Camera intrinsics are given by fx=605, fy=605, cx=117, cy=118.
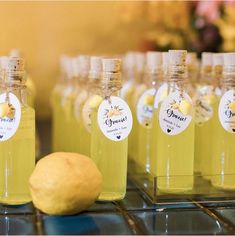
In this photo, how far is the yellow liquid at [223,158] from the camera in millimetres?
1300

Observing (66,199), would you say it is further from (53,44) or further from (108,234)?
(53,44)

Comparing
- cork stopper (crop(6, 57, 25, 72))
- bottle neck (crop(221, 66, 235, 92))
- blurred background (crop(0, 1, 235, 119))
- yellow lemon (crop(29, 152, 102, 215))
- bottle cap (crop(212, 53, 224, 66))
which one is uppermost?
blurred background (crop(0, 1, 235, 119))

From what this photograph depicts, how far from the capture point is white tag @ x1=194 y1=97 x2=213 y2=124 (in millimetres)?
1411

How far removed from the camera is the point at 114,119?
1.22 meters

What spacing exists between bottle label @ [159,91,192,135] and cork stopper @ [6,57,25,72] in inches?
11.8

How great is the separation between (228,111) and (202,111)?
0.48ft

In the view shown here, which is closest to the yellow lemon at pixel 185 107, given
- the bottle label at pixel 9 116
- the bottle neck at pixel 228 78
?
the bottle neck at pixel 228 78

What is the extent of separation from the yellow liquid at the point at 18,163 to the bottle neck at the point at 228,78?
42 centimetres

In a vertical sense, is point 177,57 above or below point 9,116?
above

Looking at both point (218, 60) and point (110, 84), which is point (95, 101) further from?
point (218, 60)

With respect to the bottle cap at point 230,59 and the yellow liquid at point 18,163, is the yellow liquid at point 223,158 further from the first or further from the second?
the yellow liquid at point 18,163

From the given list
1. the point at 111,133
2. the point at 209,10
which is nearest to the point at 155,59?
the point at 111,133

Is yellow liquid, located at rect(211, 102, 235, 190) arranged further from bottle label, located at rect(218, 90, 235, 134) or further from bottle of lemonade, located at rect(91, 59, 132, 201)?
bottle of lemonade, located at rect(91, 59, 132, 201)

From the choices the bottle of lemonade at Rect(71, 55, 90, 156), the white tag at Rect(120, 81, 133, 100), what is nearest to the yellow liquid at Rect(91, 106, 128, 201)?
the bottle of lemonade at Rect(71, 55, 90, 156)
